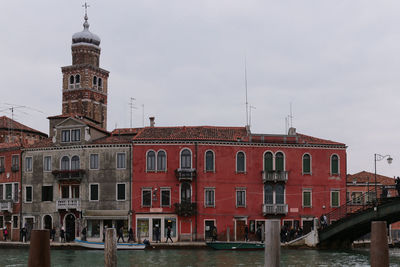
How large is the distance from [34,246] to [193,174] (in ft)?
102

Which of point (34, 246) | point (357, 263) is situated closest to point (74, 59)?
point (357, 263)

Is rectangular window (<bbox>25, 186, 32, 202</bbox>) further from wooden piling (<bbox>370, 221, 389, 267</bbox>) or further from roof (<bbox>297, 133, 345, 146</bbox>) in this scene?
wooden piling (<bbox>370, 221, 389, 267</bbox>)

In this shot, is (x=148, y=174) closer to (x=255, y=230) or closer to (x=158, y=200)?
(x=158, y=200)

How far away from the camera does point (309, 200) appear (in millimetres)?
44156

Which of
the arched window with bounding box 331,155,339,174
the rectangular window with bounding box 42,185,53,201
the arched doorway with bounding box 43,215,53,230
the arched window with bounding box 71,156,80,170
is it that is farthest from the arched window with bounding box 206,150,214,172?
the arched doorway with bounding box 43,215,53,230

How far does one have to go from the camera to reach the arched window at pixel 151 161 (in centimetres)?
4344

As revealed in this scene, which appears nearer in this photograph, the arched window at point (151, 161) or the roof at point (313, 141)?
the arched window at point (151, 161)

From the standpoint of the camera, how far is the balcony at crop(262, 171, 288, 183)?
143 feet

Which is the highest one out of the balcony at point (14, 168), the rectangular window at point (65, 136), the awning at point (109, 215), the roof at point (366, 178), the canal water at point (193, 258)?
the rectangular window at point (65, 136)

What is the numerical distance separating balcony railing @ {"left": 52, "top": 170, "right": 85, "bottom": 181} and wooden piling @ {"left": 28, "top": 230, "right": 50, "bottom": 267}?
3191 cm

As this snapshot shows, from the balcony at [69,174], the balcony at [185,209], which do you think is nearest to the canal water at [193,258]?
the balcony at [185,209]

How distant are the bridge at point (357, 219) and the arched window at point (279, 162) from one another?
13.8 ft

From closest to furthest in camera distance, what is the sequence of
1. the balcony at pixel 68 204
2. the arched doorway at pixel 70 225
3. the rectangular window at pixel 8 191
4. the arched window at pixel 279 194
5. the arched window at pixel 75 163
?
1. the balcony at pixel 68 204
2. the arched window at pixel 279 194
3. the arched doorway at pixel 70 225
4. the arched window at pixel 75 163
5. the rectangular window at pixel 8 191

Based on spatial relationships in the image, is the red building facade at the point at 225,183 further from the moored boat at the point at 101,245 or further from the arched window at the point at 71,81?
the arched window at the point at 71,81
